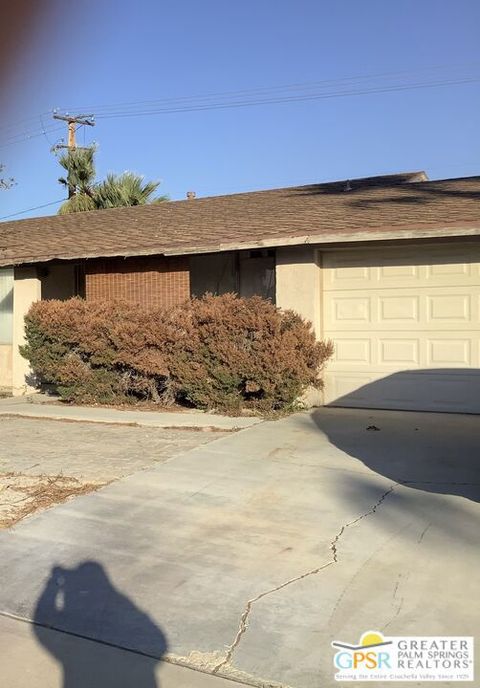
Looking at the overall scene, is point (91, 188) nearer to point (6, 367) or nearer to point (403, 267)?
point (6, 367)

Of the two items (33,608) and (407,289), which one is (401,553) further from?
(407,289)

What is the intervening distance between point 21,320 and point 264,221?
215 inches

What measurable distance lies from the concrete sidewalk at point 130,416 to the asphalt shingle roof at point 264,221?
274cm

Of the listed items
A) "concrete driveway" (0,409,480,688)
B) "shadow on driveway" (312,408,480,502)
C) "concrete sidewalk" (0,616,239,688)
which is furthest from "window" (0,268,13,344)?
"concrete sidewalk" (0,616,239,688)

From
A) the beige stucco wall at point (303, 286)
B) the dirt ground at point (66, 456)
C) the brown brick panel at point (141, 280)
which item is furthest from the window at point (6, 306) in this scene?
the beige stucco wall at point (303, 286)

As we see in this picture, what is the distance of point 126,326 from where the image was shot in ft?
36.5

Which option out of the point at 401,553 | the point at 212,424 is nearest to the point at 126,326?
the point at 212,424

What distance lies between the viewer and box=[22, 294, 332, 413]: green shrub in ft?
33.1

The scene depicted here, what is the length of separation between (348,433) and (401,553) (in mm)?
3940

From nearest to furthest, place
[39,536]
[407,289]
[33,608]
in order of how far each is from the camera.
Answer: [33,608]
[39,536]
[407,289]

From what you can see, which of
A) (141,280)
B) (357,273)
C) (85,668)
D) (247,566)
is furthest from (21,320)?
(85,668)

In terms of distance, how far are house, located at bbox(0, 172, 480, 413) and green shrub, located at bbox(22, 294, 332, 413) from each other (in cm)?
67

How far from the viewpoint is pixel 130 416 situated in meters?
10.3

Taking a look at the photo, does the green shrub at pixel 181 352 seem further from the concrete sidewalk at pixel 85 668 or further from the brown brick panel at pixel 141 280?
the concrete sidewalk at pixel 85 668
